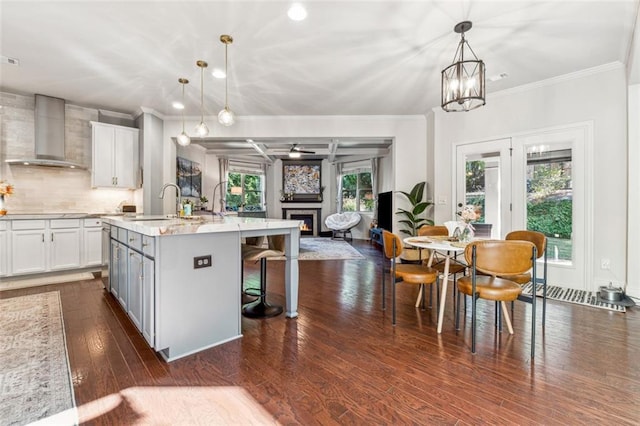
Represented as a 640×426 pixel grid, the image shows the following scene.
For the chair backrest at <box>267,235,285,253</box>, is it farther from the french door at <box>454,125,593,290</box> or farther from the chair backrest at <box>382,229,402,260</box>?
the french door at <box>454,125,593,290</box>

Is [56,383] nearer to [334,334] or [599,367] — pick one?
[334,334]

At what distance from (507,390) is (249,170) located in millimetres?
8699

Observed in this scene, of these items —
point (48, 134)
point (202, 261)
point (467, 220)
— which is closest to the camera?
point (202, 261)

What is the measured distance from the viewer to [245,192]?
9.42 meters

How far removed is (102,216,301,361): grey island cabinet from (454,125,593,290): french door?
3601mm

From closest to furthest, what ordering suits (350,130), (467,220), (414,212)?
(467,220) < (414,212) < (350,130)

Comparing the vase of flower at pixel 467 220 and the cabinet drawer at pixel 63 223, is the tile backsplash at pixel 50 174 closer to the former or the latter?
the cabinet drawer at pixel 63 223

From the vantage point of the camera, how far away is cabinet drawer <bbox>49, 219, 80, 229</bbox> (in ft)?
13.8


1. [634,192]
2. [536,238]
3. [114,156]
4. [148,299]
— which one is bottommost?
[148,299]

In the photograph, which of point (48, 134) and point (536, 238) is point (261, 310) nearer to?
point (536, 238)

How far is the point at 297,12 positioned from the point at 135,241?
237 cm

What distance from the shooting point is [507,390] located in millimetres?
1695

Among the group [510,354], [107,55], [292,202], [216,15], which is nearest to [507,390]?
[510,354]

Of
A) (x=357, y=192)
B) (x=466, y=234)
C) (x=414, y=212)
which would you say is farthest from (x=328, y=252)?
(x=466, y=234)
